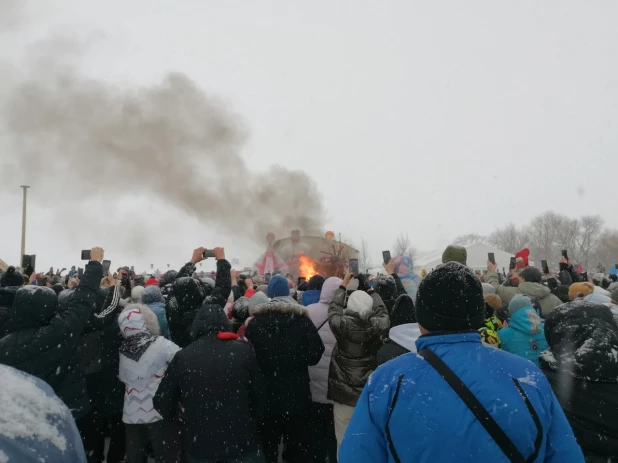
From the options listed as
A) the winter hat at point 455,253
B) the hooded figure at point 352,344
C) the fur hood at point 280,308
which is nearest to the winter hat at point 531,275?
the winter hat at point 455,253

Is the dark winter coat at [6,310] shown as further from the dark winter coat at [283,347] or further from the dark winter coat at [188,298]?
the dark winter coat at [283,347]

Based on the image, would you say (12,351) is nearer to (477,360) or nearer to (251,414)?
(251,414)

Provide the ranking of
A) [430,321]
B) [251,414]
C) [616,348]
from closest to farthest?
1. [430,321]
2. [616,348]
3. [251,414]

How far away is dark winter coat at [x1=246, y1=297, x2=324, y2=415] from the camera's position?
3.96 meters

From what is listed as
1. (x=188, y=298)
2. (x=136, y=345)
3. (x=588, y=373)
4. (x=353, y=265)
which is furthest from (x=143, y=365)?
(x=588, y=373)

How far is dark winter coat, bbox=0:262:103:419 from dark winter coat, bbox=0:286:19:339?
2.03 ft

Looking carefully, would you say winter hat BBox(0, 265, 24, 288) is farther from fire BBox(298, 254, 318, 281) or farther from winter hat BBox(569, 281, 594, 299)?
fire BBox(298, 254, 318, 281)

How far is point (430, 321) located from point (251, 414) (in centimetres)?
215

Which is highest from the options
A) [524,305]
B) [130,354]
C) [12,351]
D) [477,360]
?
[477,360]

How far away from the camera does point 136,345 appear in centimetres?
381

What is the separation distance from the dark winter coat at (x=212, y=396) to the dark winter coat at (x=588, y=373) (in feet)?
6.86

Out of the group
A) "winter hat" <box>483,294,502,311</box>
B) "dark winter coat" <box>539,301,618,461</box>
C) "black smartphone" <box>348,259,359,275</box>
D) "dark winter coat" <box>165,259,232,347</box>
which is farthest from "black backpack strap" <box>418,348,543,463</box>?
"winter hat" <box>483,294,502,311</box>

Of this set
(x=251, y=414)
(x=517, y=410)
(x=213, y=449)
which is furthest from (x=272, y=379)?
(x=517, y=410)

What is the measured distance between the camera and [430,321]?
1.80 metres
